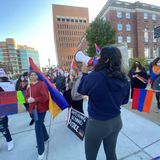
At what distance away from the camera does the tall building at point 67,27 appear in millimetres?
54656

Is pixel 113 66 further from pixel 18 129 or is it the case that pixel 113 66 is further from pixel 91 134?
pixel 18 129

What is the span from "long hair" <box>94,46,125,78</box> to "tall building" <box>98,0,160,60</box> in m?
25.0

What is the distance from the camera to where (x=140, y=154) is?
2.13 metres

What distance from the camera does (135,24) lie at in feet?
83.8

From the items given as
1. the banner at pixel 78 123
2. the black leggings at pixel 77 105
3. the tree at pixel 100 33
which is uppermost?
the tree at pixel 100 33

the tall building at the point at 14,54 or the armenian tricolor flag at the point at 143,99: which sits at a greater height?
the tall building at the point at 14,54

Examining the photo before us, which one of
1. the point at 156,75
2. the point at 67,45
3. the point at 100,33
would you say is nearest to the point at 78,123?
the point at 156,75

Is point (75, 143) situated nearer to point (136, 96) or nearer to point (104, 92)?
point (136, 96)

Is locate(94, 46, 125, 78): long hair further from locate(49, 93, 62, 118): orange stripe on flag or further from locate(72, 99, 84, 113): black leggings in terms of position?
locate(72, 99, 84, 113): black leggings

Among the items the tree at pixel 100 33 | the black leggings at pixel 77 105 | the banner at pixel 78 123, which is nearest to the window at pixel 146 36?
the tree at pixel 100 33

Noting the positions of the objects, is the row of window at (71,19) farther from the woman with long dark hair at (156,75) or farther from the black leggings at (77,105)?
the black leggings at (77,105)

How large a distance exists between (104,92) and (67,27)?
61.8 m

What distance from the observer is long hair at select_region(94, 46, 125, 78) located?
3.65 ft

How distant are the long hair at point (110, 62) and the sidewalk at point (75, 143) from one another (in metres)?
1.74
